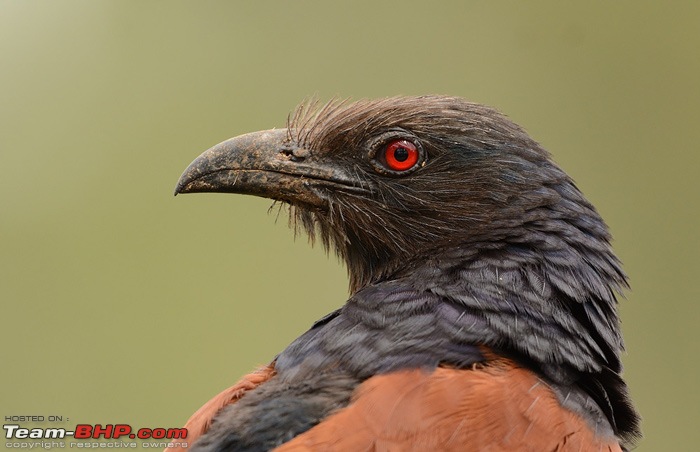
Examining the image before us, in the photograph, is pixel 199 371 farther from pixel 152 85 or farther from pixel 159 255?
pixel 152 85

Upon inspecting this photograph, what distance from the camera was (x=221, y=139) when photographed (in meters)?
7.93

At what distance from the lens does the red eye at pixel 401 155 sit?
3.69 metres

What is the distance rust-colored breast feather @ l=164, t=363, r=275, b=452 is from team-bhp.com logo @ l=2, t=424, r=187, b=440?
0.05 metres

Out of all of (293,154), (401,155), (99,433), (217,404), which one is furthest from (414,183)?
(99,433)

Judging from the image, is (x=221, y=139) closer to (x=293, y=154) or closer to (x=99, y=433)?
(x=293, y=154)

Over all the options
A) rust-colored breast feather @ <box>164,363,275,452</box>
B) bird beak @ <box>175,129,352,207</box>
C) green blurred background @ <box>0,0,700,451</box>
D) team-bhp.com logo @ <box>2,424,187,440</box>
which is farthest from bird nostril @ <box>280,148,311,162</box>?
green blurred background @ <box>0,0,700,451</box>

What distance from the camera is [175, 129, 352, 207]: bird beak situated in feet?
12.2

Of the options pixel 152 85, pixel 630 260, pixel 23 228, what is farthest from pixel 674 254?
pixel 23 228

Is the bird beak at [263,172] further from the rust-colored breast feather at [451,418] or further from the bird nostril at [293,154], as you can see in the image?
the rust-colored breast feather at [451,418]

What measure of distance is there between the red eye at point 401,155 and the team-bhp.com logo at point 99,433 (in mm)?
1316

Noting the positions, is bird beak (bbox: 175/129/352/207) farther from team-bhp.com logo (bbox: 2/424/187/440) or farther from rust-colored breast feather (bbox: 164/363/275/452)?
team-bhp.com logo (bbox: 2/424/187/440)

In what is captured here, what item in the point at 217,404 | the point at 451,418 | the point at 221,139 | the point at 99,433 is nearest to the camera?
the point at 451,418

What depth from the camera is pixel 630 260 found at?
317 inches

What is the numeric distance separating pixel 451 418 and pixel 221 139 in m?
5.55
